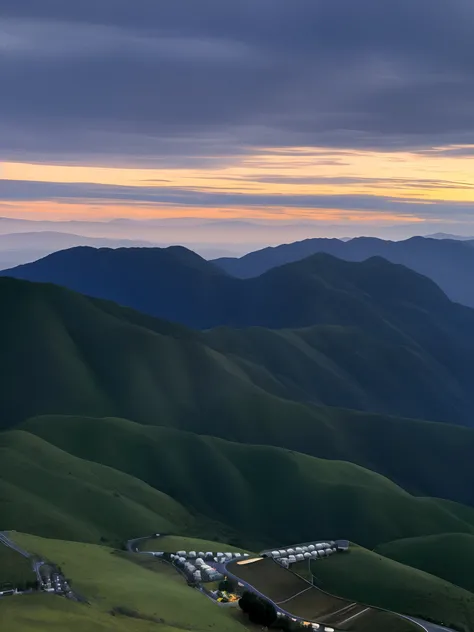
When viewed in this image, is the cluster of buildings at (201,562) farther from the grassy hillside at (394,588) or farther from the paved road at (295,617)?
the grassy hillside at (394,588)

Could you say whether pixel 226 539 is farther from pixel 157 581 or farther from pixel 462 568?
pixel 157 581

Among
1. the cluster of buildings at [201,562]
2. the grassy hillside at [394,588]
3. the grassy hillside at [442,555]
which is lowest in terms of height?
the grassy hillside at [442,555]

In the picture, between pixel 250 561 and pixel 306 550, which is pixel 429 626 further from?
pixel 306 550

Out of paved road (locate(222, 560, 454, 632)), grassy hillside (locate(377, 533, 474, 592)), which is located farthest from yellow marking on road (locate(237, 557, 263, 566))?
grassy hillside (locate(377, 533, 474, 592))

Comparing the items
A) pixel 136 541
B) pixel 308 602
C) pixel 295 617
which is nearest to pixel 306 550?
pixel 136 541

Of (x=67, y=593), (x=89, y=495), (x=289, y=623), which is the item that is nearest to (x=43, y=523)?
(x=89, y=495)

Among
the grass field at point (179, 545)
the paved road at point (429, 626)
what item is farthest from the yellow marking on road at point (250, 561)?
the paved road at point (429, 626)
